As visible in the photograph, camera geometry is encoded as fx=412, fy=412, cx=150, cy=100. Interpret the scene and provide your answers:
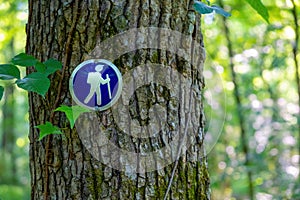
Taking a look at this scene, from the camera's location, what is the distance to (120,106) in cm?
101

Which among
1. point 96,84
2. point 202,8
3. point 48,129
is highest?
point 202,8

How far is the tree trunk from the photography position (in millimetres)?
1014

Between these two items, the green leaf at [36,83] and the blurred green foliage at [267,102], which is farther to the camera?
the blurred green foliage at [267,102]

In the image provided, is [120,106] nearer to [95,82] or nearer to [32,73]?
[95,82]

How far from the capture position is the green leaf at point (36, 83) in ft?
3.03

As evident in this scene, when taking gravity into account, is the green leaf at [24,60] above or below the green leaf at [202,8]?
below

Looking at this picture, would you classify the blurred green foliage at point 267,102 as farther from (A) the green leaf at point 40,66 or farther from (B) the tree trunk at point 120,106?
(A) the green leaf at point 40,66

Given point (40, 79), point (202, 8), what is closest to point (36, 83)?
point (40, 79)

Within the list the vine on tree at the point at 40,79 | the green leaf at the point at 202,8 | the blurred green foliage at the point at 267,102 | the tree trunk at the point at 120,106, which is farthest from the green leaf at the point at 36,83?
the blurred green foliage at the point at 267,102

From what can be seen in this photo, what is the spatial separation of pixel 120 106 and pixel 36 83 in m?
0.21

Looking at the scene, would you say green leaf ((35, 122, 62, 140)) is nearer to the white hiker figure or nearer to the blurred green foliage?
the white hiker figure

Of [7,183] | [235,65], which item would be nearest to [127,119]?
[235,65]

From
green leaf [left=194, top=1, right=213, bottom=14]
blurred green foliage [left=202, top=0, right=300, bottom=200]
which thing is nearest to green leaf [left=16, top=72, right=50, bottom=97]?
green leaf [left=194, top=1, right=213, bottom=14]

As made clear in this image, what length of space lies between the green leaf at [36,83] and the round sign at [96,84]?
8 cm
